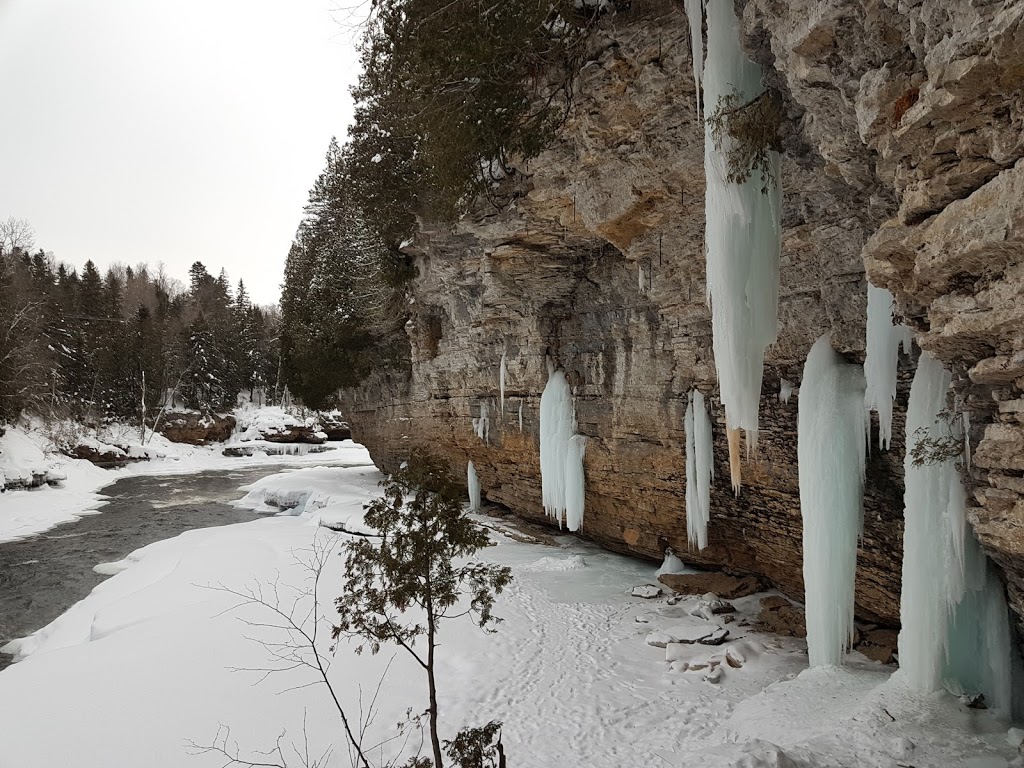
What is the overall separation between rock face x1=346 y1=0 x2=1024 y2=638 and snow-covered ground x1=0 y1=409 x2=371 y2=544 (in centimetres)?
1411

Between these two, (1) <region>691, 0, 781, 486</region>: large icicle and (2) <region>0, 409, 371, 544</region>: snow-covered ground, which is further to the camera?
(2) <region>0, 409, 371, 544</region>: snow-covered ground

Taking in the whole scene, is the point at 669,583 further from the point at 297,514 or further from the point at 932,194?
the point at 297,514

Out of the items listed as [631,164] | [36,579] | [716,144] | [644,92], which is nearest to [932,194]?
[716,144]

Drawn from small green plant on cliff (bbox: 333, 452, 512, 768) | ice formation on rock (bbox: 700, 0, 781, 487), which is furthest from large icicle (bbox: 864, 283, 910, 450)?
small green plant on cliff (bbox: 333, 452, 512, 768)

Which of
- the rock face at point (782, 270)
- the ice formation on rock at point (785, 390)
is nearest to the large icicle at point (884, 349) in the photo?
the rock face at point (782, 270)

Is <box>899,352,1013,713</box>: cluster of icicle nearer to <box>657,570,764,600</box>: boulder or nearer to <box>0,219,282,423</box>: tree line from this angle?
<box>657,570,764,600</box>: boulder

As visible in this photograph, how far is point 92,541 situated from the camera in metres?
16.7

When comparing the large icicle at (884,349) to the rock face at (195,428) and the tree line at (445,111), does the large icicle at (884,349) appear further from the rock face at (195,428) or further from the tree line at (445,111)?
the rock face at (195,428)

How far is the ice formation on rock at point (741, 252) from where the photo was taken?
591cm

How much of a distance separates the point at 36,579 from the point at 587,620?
1308cm

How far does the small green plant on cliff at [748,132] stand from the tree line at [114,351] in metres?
30.4

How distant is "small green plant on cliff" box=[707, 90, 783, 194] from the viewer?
5.67 m

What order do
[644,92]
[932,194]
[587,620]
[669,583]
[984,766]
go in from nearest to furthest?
[932,194] < [984,766] < [644,92] < [587,620] < [669,583]

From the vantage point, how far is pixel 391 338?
2034cm
